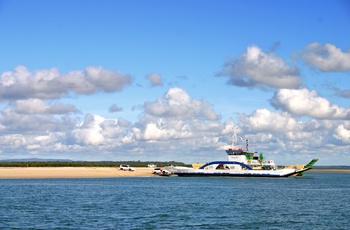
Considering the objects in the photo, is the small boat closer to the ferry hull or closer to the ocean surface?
the ferry hull

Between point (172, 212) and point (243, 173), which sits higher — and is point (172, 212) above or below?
below

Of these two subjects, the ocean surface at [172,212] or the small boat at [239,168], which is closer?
the ocean surface at [172,212]

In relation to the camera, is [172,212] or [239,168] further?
[239,168]

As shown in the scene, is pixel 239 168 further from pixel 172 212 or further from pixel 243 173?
pixel 172 212

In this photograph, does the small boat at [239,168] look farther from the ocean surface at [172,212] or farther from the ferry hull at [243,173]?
the ocean surface at [172,212]

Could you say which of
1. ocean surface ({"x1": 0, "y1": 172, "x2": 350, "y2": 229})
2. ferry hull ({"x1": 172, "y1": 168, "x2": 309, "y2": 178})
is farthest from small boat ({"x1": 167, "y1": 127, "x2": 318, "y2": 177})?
ocean surface ({"x1": 0, "y1": 172, "x2": 350, "y2": 229})

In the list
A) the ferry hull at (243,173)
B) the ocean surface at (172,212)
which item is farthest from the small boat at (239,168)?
the ocean surface at (172,212)

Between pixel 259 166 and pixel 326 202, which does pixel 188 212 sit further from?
pixel 259 166

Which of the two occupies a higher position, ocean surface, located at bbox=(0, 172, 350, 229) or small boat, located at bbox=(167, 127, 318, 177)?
small boat, located at bbox=(167, 127, 318, 177)

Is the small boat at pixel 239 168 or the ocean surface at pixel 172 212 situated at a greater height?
the small boat at pixel 239 168

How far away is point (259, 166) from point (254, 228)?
103m

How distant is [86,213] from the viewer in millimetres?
55500

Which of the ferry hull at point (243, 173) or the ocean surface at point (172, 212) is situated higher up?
the ferry hull at point (243, 173)

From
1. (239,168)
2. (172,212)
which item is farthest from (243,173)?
(172,212)
